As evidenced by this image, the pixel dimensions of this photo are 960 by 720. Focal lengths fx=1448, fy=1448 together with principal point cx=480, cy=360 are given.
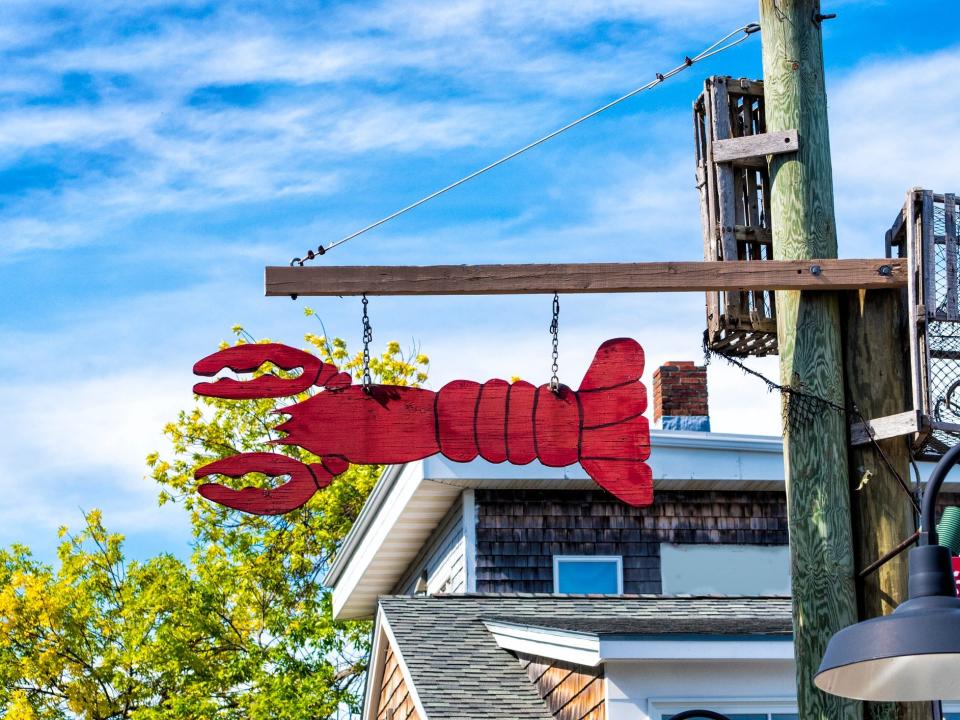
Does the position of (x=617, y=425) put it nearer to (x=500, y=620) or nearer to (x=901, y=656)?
(x=901, y=656)

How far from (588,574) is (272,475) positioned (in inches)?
379

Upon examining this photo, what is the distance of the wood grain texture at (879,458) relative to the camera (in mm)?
5734

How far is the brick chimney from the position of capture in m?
16.3

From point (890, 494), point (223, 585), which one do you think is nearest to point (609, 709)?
point (890, 494)

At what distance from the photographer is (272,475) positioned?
18.4ft

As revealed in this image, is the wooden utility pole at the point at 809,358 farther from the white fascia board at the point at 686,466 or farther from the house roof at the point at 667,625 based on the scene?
the white fascia board at the point at 686,466

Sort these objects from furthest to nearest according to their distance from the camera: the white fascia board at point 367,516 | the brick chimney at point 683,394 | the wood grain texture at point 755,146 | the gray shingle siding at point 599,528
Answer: the brick chimney at point 683,394, the white fascia board at point 367,516, the gray shingle siding at point 599,528, the wood grain texture at point 755,146

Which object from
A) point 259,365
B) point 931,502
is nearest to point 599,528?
point 259,365

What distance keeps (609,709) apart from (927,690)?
6.00 meters

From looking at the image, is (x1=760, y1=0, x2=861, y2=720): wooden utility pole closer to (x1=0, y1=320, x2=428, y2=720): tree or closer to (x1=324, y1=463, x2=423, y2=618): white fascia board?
(x1=324, y1=463, x2=423, y2=618): white fascia board

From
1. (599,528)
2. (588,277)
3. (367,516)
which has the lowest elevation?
(599,528)

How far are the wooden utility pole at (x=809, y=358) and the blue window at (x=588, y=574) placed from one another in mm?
8978

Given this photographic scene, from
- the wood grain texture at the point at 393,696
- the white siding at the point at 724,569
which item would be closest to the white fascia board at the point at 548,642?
the wood grain texture at the point at 393,696

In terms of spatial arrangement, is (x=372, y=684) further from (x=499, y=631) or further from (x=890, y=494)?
(x=890, y=494)
